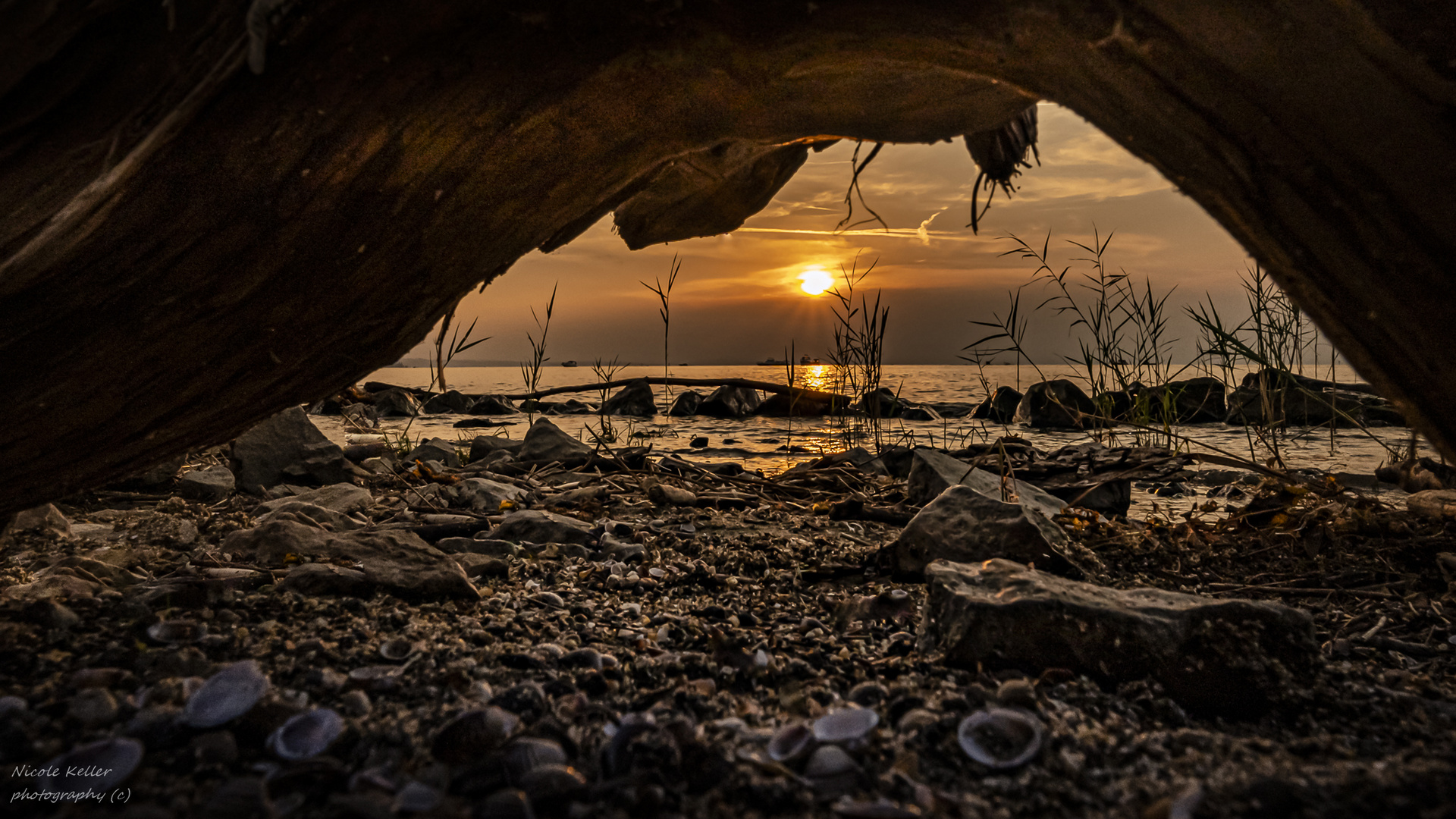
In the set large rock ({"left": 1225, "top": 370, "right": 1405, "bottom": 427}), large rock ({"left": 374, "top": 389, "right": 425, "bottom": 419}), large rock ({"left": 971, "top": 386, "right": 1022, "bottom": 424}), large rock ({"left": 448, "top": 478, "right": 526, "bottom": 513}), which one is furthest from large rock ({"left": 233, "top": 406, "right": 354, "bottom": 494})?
large rock ({"left": 971, "top": 386, "right": 1022, "bottom": 424})

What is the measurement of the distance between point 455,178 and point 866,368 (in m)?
3.21

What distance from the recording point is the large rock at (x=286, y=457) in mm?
3861

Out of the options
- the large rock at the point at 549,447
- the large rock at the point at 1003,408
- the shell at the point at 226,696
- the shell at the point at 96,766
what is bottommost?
the shell at the point at 96,766

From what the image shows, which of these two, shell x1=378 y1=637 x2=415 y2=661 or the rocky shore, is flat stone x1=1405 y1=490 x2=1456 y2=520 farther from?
shell x1=378 y1=637 x2=415 y2=661

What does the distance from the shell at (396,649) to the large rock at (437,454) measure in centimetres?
375

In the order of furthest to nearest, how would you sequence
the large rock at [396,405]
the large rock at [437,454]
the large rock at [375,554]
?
the large rock at [396,405], the large rock at [437,454], the large rock at [375,554]

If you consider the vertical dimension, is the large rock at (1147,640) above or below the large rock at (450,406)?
below

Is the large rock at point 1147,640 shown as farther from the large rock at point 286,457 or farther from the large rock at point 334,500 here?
the large rock at point 286,457

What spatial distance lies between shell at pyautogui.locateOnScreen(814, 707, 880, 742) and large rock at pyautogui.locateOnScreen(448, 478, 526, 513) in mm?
2431

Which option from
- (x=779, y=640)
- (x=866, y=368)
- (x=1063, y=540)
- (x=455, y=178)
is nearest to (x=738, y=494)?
(x=866, y=368)

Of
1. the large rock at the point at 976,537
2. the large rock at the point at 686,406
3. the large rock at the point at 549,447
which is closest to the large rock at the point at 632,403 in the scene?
the large rock at the point at 686,406

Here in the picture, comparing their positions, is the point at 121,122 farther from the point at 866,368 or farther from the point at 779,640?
the point at 866,368

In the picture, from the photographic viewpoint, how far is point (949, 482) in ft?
11.1

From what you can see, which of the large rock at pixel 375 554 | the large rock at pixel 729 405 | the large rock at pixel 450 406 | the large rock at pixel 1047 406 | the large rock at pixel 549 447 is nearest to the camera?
the large rock at pixel 375 554
